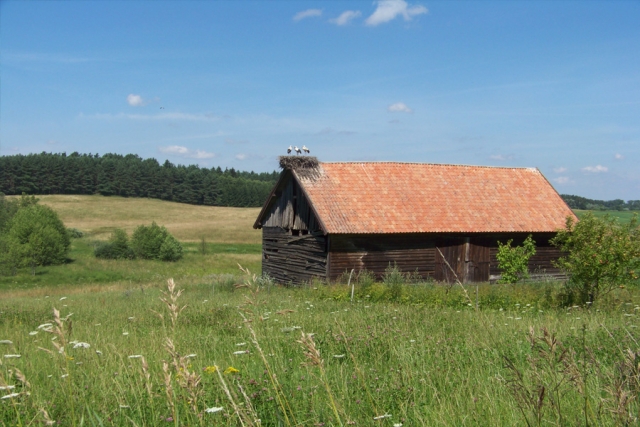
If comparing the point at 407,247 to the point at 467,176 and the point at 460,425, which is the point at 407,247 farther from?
the point at 460,425

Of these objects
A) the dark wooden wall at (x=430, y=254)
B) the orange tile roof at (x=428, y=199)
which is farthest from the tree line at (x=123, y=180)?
the dark wooden wall at (x=430, y=254)

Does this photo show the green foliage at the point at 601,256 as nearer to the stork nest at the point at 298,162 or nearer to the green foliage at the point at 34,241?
the stork nest at the point at 298,162

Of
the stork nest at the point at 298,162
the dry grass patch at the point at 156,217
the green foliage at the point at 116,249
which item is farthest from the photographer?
the dry grass patch at the point at 156,217

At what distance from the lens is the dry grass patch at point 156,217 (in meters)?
68.4

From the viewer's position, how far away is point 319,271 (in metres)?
20.6

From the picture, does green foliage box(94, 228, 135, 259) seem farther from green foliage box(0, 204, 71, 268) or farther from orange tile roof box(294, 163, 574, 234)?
orange tile roof box(294, 163, 574, 234)

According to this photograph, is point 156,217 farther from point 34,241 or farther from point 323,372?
point 323,372

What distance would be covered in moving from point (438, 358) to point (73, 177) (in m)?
97.4

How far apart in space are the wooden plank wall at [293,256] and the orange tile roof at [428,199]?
5.55 feet

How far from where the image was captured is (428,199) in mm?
22578

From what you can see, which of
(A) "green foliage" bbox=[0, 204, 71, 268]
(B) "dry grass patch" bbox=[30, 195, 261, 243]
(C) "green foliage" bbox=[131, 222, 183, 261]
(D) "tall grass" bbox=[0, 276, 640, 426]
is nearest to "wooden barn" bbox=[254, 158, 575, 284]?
(D) "tall grass" bbox=[0, 276, 640, 426]

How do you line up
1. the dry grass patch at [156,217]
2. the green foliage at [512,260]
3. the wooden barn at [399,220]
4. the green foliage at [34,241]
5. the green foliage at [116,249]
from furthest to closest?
1. the dry grass patch at [156,217]
2. the green foliage at [116,249]
3. the green foliage at [34,241]
4. the wooden barn at [399,220]
5. the green foliage at [512,260]

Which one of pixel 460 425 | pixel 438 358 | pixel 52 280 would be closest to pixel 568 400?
pixel 460 425

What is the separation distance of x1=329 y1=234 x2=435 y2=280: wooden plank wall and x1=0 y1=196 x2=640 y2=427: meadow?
913 cm
